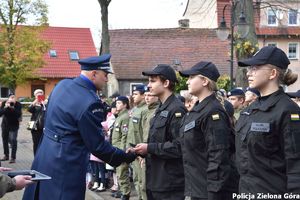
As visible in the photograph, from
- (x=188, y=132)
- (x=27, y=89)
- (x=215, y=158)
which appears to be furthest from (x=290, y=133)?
(x=27, y=89)

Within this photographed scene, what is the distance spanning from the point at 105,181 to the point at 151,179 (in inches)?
217

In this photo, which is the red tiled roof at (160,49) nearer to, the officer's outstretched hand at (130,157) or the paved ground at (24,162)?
the paved ground at (24,162)

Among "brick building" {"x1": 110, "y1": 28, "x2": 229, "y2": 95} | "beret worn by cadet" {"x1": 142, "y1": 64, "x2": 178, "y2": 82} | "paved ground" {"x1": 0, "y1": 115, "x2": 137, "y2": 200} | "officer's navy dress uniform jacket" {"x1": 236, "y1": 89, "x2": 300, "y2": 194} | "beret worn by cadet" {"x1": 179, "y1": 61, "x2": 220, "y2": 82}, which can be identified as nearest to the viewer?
"officer's navy dress uniform jacket" {"x1": 236, "y1": 89, "x2": 300, "y2": 194}

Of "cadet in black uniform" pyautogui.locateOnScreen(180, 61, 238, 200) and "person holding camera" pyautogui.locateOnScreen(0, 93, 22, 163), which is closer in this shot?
"cadet in black uniform" pyautogui.locateOnScreen(180, 61, 238, 200)

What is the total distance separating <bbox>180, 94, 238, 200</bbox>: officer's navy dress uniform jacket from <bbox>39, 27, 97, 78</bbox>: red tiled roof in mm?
44837

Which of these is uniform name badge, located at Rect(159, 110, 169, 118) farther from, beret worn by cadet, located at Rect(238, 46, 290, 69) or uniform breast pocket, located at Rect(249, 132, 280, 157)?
uniform breast pocket, located at Rect(249, 132, 280, 157)

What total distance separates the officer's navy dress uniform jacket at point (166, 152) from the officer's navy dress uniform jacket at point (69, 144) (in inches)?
28.2

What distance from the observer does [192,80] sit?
5023 millimetres

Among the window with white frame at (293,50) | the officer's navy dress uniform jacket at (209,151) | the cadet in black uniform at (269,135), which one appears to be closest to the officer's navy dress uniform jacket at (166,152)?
the officer's navy dress uniform jacket at (209,151)

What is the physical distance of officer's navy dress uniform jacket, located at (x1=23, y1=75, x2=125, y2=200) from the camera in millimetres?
4746

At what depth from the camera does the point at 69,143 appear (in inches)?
188

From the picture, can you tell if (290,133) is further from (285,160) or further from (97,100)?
(97,100)

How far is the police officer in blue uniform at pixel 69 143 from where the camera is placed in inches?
187

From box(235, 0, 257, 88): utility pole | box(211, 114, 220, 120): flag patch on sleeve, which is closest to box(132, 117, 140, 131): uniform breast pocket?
box(211, 114, 220, 120): flag patch on sleeve
